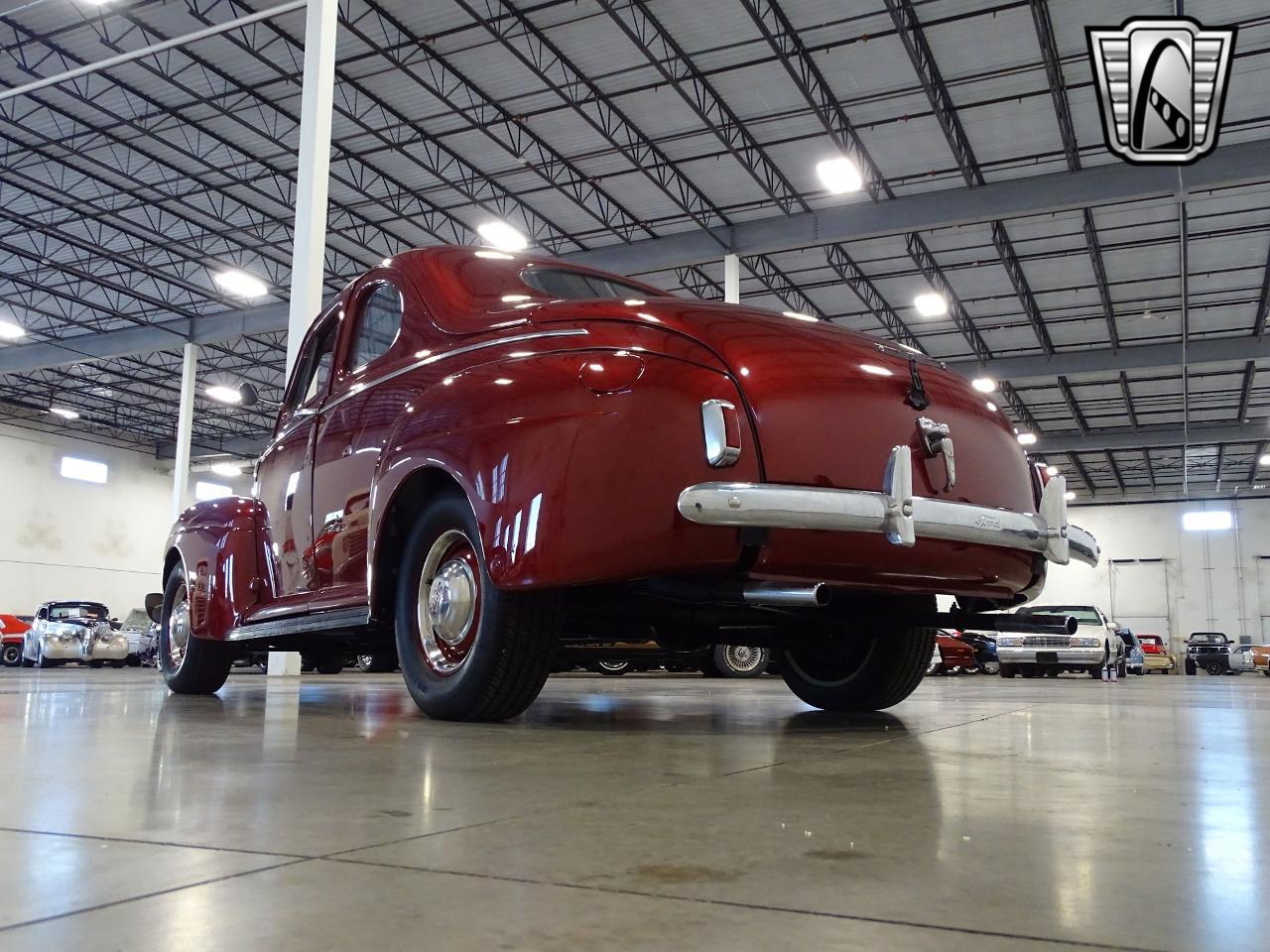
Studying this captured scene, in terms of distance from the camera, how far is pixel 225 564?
559 centimetres

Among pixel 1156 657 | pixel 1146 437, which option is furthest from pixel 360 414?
pixel 1146 437

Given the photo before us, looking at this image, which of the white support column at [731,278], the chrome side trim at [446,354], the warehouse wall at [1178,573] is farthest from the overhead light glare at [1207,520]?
the chrome side trim at [446,354]

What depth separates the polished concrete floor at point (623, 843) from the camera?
1286mm

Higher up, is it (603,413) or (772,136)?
(772,136)

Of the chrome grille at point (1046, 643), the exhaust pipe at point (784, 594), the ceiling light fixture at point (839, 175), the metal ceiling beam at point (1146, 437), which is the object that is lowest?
the chrome grille at point (1046, 643)

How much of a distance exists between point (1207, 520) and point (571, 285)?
48236mm

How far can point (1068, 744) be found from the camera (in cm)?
365

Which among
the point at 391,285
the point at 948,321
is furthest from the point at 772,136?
the point at 391,285

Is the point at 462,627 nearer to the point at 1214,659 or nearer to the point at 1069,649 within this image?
the point at 1069,649

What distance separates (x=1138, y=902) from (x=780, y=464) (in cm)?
213

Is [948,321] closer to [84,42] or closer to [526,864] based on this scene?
[84,42]

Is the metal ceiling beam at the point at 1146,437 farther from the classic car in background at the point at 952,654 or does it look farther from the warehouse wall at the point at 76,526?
the warehouse wall at the point at 76,526

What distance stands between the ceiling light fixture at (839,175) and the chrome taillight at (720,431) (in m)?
16.2

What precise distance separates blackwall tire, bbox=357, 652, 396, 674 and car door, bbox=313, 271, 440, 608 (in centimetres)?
62
